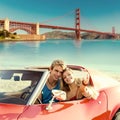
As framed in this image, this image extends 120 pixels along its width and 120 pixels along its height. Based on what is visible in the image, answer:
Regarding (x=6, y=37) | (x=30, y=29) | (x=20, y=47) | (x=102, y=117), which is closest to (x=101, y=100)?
(x=102, y=117)

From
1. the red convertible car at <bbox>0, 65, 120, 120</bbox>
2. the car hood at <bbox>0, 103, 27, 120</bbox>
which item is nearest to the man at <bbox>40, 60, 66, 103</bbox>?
the red convertible car at <bbox>0, 65, 120, 120</bbox>

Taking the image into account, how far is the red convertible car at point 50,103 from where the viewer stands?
177 inches

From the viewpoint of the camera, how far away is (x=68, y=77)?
5070mm

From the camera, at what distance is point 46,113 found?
4.59 m

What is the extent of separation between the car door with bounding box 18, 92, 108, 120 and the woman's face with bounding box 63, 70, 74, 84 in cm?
22

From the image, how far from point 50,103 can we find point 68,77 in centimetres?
57

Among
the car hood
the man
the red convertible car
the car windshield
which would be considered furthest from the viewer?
the man

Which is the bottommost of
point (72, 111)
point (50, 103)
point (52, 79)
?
point (72, 111)

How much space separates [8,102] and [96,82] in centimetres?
129

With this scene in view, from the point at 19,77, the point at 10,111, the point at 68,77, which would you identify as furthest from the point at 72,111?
the point at 10,111

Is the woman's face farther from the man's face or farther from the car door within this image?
the car door

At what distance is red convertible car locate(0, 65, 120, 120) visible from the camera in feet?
14.8

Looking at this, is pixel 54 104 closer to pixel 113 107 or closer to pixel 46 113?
pixel 46 113

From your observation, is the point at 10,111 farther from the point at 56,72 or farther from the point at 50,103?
the point at 56,72
